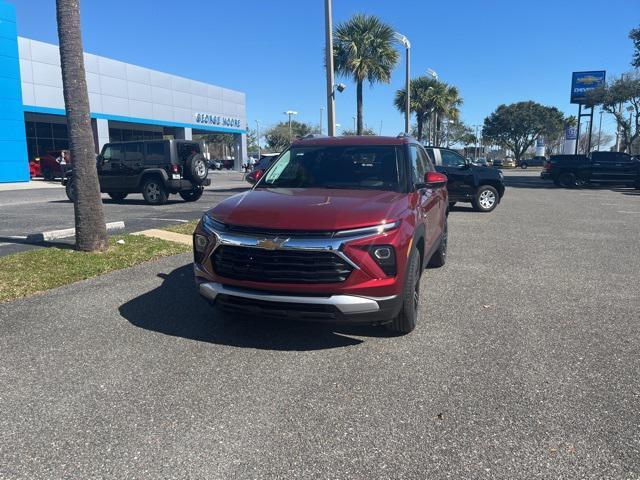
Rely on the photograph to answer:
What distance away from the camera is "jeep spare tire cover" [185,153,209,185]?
48.1 ft

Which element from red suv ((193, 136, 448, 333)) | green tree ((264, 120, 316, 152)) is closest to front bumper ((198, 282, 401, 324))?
red suv ((193, 136, 448, 333))

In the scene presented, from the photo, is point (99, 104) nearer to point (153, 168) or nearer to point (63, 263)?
point (153, 168)

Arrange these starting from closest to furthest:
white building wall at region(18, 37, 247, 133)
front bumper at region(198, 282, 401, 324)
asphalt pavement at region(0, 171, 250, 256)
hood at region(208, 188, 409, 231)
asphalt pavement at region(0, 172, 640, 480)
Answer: asphalt pavement at region(0, 172, 640, 480) < front bumper at region(198, 282, 401, 324) < hood at region(208, 188, 409, 231) < asphalt pavement at region(0, 171, 250, 256) < white building wall at region(18, 37, 247, 133)

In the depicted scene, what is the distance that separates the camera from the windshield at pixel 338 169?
4887 millimetres

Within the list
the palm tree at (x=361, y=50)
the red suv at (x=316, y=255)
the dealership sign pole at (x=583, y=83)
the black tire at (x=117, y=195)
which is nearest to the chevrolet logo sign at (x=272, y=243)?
the red suv at (x=316, y=255)

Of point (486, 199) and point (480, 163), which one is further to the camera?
point (480, 163)

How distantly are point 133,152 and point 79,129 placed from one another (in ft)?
26.9

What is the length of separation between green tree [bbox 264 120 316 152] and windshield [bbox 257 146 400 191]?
77465 millimetres

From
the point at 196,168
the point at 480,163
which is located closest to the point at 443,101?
the point at 480,163

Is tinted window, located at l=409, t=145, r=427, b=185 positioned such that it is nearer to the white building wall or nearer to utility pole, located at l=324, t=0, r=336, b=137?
utility pole, located at l=324, t=0, r=336, b=137

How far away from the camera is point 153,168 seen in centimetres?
1471

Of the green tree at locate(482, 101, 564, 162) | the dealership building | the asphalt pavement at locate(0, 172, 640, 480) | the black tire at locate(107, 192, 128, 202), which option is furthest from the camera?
the green tree at locate(482, 101, 564, 162)

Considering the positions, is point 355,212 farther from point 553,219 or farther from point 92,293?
point 553,219

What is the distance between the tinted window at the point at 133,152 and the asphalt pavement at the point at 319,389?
32.6ft
